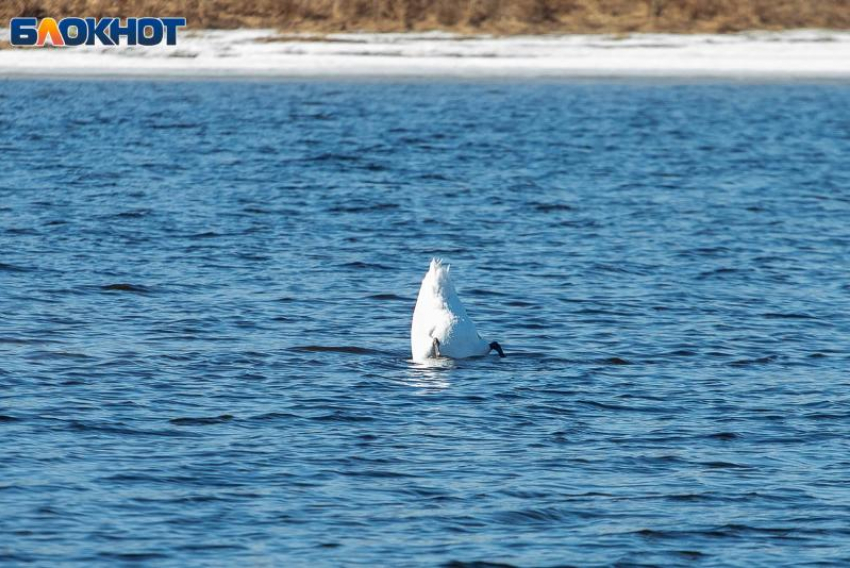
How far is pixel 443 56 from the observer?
214 ft

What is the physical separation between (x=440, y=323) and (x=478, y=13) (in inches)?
2091

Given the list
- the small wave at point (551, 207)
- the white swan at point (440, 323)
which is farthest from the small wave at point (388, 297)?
the small wave at point (551, 207)

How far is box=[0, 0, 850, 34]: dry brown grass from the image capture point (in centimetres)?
6825

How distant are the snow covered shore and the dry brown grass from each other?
193 cm

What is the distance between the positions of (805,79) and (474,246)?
46434 mm

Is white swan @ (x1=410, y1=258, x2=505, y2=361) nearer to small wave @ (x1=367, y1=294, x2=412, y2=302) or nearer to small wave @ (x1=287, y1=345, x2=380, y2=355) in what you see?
small wave @ (x1=287, y1=345, x2=380, y2=355)

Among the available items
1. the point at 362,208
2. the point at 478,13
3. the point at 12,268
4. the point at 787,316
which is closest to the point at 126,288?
the point at 12,268

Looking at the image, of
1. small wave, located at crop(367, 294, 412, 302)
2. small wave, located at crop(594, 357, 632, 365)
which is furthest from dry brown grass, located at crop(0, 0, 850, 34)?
→ small wave, located at crop(594, 357, 632, 365)

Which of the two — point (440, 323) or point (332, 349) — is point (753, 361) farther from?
point (332, 349)

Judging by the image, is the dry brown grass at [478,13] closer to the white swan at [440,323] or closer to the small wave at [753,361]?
the small wave at [753,361]

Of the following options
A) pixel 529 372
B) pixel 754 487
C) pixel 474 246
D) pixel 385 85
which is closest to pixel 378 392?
pixel 529 372

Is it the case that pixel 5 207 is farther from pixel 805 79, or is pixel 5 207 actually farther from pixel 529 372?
pixel 805 79

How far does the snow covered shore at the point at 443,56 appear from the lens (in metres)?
63.6

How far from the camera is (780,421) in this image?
1586cm
